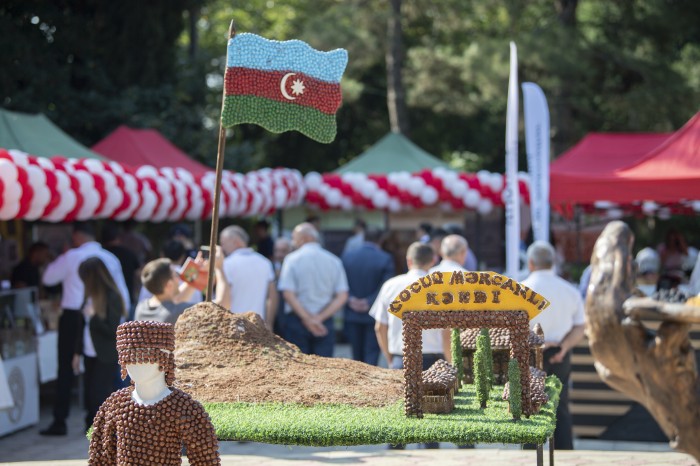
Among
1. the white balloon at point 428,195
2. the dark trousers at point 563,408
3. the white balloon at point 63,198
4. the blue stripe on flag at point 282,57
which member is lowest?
the dark trousers at point 563,408

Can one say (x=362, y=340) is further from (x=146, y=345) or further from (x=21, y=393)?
(x=146, y=345)

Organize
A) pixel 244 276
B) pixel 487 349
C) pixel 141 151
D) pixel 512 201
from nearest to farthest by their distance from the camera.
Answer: pixel 487 349
pixel 244 276
pixel 512 201
pixel 141 151

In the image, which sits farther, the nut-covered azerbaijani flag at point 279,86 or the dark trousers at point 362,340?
the dark trousers at point 362,340

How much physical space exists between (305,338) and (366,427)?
5.28m

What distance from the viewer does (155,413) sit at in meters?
4.13

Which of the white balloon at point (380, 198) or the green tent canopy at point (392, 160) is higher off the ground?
the green tent canopy at point (392, 160)

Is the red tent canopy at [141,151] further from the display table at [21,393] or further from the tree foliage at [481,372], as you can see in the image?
the tree foliage at [481,372]

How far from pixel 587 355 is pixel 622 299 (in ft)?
21.0

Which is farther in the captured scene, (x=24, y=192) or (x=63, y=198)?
(x=63, y=198)

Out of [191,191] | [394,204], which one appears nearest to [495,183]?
[394,204]

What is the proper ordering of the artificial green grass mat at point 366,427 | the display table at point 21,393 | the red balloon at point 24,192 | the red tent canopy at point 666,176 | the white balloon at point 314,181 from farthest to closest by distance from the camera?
the white balloon at point 314,181 → the red tent canopy at point 666,176 → the display table at point 21,393 → the red balloon at point 24,192 → the artificial green grass mat at point 366,427

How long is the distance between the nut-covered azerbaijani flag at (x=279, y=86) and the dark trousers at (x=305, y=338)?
4.02 meters

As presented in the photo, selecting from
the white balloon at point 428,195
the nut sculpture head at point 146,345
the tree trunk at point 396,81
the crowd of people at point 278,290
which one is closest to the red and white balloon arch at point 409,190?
the white balloon at point 428,195

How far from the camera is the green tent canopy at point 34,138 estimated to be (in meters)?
11.2
